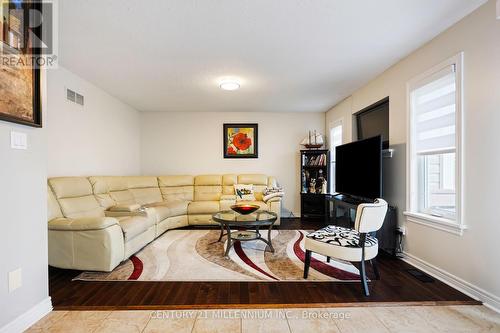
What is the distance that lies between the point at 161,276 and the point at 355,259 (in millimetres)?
1917

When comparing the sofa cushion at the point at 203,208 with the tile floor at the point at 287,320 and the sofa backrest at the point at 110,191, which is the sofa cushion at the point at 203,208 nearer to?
the sofa backrest at the point at 110,191

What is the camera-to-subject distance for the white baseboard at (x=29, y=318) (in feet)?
5.09

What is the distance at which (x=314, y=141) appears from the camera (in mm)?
5234

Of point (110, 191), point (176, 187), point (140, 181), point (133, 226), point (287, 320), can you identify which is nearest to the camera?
point (287, 320)

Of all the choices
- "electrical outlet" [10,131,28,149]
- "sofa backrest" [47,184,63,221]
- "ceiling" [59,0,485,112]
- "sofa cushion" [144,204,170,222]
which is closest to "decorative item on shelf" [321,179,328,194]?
"ceiling" [59,0,485,112]

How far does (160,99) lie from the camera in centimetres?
453

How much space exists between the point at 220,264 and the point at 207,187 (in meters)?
2.59

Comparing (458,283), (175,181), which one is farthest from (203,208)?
(458,283)

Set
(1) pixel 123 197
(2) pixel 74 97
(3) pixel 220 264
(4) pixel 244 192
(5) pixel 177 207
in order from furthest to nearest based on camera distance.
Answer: (4) pixel 244 192 < (5) pixel 177 207 < (1) pixel 123 197 < (2) pixel 74 97 < (3) pixel 220 264

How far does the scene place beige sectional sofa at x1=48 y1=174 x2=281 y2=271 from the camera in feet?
8.13

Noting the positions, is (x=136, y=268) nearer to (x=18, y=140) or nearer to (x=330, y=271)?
(x=18, y=140)

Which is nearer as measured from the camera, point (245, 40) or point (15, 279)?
point (15, 279)

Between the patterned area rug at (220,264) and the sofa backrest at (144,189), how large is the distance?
4.00ft

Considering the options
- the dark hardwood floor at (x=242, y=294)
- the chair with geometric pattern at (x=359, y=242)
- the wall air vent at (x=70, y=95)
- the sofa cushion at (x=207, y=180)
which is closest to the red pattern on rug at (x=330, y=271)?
the dark hardwood floor at (x=242, y=294)
